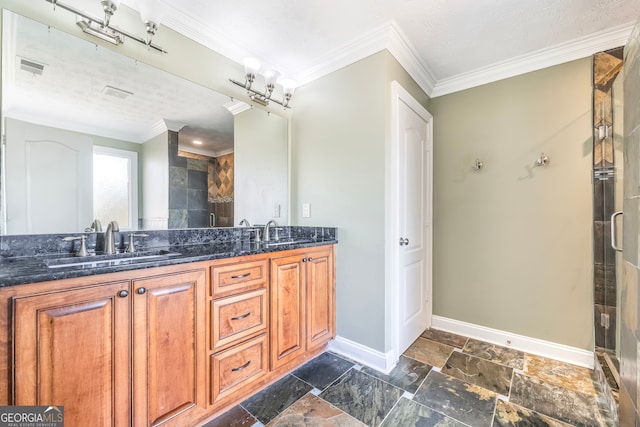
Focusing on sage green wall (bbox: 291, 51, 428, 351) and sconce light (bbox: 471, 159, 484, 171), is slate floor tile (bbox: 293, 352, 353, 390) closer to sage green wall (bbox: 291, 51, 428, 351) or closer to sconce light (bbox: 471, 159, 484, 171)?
sage green wall (bbox: 291, 51, 428, 351)

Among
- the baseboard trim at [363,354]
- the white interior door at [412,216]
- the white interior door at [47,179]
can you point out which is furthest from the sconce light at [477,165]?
the white interior door at [47,179]

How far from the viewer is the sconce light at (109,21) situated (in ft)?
4.47

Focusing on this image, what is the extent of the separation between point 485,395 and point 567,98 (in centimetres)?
228

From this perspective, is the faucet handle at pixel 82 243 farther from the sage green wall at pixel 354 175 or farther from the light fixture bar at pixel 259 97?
the sage green wall at pixel 354 175

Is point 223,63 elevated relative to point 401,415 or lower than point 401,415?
elevated

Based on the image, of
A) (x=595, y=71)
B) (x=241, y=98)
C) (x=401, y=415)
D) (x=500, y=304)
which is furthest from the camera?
(x=500, y=304)

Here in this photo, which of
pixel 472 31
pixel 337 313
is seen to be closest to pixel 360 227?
pixel 337 313

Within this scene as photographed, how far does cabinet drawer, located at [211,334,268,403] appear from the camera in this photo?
1.41 m

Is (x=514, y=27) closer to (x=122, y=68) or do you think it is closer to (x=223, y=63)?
(x=223, y=63)

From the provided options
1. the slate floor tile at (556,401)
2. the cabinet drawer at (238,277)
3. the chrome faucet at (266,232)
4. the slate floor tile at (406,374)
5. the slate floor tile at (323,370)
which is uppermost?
the chrome faucet at (266,232)

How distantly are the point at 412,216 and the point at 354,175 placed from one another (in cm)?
67

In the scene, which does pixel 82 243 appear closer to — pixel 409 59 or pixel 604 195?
pixel 409 59

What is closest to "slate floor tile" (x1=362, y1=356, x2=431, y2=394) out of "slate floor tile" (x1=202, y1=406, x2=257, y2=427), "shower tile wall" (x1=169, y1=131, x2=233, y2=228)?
"slate floor tile" (x1=202, y1=406, x2=257, y2=427)

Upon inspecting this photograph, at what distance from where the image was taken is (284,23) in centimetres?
185
